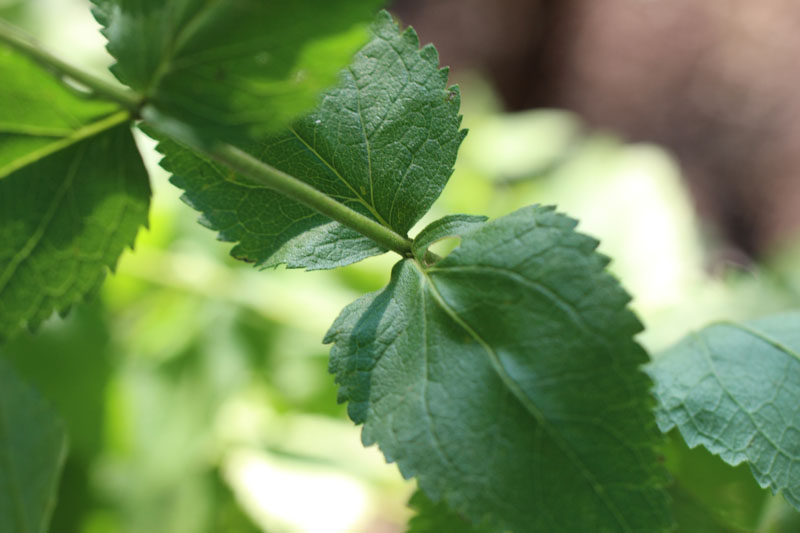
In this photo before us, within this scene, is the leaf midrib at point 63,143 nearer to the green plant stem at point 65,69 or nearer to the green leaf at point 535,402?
the green plant stem at point 65,69

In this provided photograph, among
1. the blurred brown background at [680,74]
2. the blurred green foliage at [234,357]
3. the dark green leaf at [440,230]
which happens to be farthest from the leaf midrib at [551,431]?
the blurred brown background at [680,74]

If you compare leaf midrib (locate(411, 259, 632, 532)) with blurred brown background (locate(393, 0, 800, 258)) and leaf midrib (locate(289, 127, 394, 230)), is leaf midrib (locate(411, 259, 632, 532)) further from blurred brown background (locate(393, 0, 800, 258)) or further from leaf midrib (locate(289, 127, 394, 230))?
blurred brown background (locate(393, 0, 800, 258))

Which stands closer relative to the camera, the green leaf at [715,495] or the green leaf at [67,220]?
the green leaf at [67,220]

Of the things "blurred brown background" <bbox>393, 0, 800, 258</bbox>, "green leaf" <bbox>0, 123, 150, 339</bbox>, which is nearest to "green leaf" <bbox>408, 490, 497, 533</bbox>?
"green leaf" <bbox>0, 123, 150, 339</bbox>

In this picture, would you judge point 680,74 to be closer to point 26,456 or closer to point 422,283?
point 422,283

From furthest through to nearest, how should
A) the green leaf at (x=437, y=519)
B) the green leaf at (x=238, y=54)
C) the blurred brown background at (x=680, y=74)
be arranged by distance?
1. the blurred brown background at (x=680, y=74)
2. the green leaf at (x=437, y=519)
3. the green leaf at (x=238, y=54)

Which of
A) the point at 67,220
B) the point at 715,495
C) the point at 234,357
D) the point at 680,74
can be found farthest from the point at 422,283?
the point at 680,74
